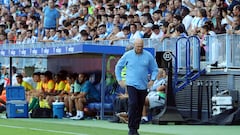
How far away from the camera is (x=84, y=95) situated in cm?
2088

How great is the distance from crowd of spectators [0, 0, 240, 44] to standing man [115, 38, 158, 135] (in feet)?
17.6

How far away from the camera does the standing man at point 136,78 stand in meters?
13.7

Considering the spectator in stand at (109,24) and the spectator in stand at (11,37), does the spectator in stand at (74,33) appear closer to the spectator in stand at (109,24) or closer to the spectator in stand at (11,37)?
the spectator in stand at (109,24)

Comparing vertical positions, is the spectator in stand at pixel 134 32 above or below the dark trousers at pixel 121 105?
above

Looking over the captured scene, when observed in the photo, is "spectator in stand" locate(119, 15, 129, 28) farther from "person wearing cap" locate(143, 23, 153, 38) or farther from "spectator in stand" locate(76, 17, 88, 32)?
"spectator in stand" locate(76, 17, 88, 32)

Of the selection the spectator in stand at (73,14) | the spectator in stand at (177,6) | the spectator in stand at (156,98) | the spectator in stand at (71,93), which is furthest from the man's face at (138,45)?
the spectator in stand at (73,14)

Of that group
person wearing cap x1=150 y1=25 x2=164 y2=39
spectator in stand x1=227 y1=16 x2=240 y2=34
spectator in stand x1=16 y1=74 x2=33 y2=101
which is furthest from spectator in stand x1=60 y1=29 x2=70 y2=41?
spectator in stand x1=227 y1=16 x2=240 y2=34

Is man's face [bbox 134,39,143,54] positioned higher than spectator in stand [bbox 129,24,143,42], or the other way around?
spectator in stand [bbox 129,24,143,42]

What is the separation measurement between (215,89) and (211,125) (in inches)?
75.8

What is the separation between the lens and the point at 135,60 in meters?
14.0

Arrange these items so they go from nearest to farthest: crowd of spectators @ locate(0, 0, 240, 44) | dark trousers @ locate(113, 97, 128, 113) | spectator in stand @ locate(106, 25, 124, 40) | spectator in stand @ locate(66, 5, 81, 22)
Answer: dark trousers @ locate(113, 97, 128, 113) → crowd of spectators @ locate(0, 0, 240, 44) → spectator in stand @ locate(106, 25, 124, 40) → spectator in stand @ locate(66, 5, 81, 22)

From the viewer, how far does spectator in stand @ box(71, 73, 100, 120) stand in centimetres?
2070

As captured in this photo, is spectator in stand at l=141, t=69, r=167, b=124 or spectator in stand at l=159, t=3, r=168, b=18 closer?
spectator in stand at l=141, t=69, r=167, b=124

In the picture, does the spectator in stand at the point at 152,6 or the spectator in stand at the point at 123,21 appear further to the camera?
the spectator in stand at the point at 152,6
